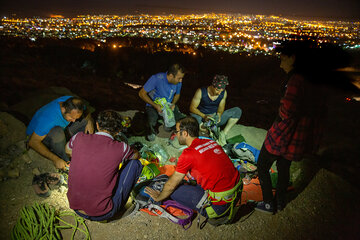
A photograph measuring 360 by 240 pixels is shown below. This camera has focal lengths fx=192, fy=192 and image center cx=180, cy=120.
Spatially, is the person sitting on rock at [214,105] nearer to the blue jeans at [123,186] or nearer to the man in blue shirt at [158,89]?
the man in blue shirt at [158,89]

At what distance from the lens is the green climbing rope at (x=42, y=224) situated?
2505 millimetres

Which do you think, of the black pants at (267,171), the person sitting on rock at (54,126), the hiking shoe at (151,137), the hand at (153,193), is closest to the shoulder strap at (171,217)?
the hand at (153,193)

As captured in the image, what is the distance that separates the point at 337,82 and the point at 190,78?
14714 millimetres

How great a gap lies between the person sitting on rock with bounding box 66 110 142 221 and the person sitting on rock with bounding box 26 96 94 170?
46.0 inches

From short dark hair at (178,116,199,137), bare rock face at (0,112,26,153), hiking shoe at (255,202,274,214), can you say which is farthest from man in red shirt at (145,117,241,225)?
bare rock face at (0,112,26,153)

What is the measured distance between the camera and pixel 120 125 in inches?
102

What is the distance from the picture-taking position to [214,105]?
4801 mm

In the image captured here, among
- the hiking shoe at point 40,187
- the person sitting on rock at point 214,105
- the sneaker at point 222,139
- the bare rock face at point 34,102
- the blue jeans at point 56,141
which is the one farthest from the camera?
the bare rock face at point 34,102

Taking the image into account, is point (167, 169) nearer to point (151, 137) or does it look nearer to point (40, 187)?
point (151, 137)

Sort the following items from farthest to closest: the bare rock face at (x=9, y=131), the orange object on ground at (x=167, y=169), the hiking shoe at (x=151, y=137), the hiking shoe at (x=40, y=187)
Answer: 1. the hiking shoe at (x=151, y=137)
2. the bare rock face at (x=9, y=131)
3. the orange object on ground at (x=167, y=169)
4. the hiking shoe at (x=40, y=187)

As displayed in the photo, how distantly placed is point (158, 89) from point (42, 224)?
11.3ft

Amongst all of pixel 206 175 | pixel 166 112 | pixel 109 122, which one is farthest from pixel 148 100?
pixel 206 175

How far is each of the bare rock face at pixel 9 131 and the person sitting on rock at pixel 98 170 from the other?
301 cm

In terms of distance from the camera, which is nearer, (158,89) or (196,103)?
(196,103)
